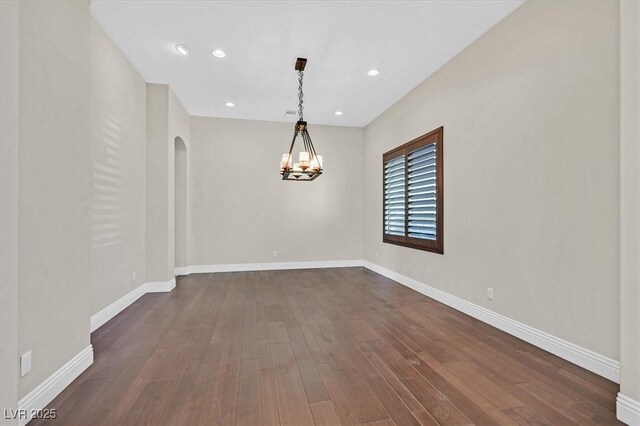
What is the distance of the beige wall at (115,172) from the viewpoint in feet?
10.8

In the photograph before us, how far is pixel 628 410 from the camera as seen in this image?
68.1 inches

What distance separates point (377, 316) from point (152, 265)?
3.53 m

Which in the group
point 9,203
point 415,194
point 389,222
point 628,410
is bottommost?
point 628,410

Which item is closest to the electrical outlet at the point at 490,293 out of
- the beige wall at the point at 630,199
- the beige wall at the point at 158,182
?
the beige wall at the point at 630,199

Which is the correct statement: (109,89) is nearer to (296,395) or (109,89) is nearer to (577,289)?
(296,395)

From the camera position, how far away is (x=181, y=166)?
20.1 ft

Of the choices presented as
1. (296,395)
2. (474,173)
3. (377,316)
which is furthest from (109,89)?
(474,173)

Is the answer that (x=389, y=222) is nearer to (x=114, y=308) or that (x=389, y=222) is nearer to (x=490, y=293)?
(x=490, y=293)

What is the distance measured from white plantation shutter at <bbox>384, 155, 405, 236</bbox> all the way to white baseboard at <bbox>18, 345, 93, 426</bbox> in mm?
4457

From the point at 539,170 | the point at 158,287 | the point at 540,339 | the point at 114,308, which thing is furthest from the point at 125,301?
the point at 539,170

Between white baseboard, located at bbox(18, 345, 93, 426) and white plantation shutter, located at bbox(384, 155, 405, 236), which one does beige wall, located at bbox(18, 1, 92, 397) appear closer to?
white baseboard, located at bbox(18, 345, 93, 426)

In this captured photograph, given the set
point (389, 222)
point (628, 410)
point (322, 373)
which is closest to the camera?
point (628, 410)

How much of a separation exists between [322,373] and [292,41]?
11.4ft

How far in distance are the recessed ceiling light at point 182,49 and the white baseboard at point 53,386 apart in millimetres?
3350
